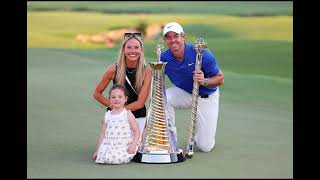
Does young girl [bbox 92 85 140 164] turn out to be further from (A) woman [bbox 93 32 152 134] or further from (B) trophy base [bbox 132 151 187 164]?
(A) woman [bbox 93 32 152 134]

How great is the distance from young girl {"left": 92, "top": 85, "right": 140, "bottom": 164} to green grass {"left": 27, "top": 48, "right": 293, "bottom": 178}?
0.43 ft

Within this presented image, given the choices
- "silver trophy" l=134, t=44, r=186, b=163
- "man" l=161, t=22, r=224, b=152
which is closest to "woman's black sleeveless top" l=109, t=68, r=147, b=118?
"silver trophy" l=134, t=44, r=186, b=163

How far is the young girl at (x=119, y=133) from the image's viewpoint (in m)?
8.42

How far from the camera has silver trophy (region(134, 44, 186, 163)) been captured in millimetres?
Result: 8477

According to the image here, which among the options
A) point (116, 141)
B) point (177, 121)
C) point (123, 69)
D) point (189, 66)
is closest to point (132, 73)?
point (123, 69)

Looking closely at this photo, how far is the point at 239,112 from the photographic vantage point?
12117 mm

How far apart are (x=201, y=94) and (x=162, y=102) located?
92 centimetres

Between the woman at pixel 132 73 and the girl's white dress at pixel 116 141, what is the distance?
0.97 feet

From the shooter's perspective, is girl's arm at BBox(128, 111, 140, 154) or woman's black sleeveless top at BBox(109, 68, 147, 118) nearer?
girl's arm at BBox(128, 111, 140, 154)

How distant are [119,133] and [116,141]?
8 centimetres

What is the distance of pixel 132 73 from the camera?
350 inches

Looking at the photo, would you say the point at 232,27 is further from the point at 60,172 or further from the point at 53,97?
the point at 60,172

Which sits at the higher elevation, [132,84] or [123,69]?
[123,69]

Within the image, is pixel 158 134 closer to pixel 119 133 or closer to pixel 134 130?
pixel 134 130
